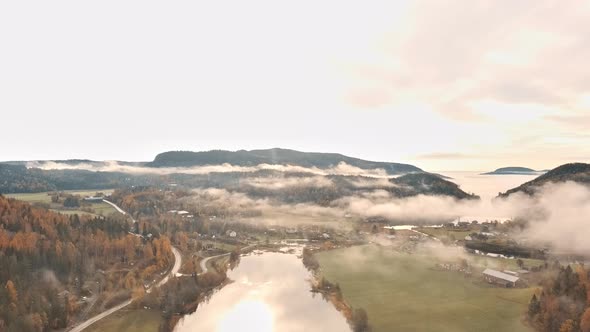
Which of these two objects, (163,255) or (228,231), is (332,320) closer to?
(163,255)

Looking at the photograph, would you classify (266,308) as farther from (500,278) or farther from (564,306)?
(564,306)

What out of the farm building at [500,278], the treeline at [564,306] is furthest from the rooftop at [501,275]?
the treeline at [564,306]

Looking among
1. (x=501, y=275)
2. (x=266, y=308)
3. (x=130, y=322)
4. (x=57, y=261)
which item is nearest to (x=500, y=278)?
(x=501, y=275)

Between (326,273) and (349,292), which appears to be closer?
(349,292)

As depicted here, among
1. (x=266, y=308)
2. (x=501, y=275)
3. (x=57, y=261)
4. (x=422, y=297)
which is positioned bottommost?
(x=266, y=308)

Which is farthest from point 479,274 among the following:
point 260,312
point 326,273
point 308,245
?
point 308,245

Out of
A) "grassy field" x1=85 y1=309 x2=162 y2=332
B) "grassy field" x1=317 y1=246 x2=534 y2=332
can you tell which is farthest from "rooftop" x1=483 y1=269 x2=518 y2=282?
"grassy field" x1=85 y1=309 x2=162 y2=332

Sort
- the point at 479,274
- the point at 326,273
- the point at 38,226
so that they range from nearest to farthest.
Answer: the point at 479,274
the point at 326,273
the point at 38,226
